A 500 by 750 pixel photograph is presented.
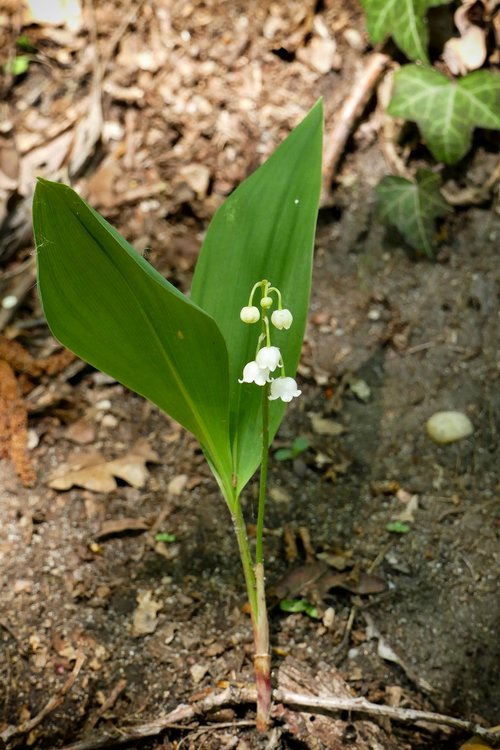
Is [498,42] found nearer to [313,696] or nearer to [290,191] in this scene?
[290,191]

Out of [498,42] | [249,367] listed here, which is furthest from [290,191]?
[498,42]

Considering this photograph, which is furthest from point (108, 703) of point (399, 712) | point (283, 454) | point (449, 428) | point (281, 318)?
point (449, 428)

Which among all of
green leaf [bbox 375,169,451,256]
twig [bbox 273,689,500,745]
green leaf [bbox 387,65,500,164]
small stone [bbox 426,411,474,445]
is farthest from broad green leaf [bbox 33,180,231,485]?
green leaf [bbox 387,65,500,164]

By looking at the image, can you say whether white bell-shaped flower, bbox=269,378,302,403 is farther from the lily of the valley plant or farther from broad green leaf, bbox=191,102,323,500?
broad green leaf, bbox=191,102,323,500

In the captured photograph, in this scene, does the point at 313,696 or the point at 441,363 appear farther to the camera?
the point at 441,363

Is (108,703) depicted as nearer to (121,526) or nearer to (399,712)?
(121,526)

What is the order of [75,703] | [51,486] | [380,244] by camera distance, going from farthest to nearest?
1. [380,244]
2. [51,486]
3. [75,703]

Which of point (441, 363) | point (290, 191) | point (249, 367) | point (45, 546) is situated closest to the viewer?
point (249, 367)
